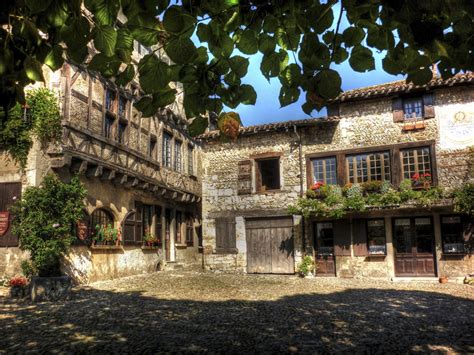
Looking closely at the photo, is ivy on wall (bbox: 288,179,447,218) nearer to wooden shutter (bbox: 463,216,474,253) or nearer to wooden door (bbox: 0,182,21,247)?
wooden shutter (bbox: 463,216,474,253)

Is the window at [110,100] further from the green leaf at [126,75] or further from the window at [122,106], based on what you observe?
the green leaf at [126,75]

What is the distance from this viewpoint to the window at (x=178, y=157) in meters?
18.2

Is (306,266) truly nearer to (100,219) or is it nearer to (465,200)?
(465,200)

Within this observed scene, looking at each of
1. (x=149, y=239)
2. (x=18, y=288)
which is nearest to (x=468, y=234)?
(x=149, y=239)

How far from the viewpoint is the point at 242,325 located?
6543 millimetres

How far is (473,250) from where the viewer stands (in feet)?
42.6

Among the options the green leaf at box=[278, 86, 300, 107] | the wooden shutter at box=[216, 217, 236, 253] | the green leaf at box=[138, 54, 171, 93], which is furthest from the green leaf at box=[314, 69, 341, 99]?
the wooden shutter at box=[216, 217, 236, 253]

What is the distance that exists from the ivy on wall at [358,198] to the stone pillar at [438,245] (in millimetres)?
1081

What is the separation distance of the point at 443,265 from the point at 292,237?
5.05 meters

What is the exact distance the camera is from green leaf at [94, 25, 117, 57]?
190 centimetres

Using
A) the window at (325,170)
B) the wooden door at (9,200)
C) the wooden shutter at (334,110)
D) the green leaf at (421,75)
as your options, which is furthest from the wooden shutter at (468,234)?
the wooden door at (9,200)

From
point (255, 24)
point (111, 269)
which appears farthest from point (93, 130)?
point (255, 24)

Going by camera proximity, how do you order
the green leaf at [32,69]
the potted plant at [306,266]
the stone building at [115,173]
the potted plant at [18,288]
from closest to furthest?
the green leaf at [32,69] < the potted plant at [18,288] < the stone building at [115,173] < the potted plant at [306,266]

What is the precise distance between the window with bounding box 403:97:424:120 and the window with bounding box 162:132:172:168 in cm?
934
